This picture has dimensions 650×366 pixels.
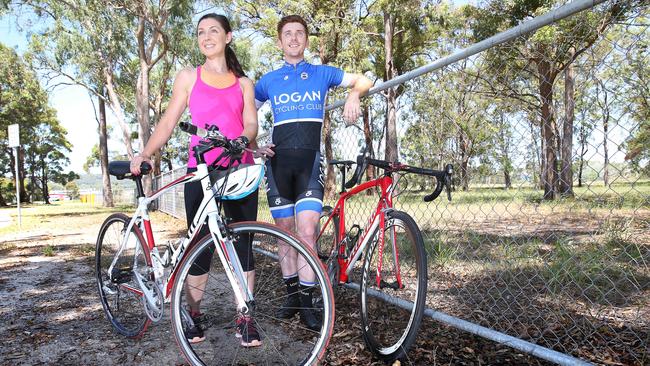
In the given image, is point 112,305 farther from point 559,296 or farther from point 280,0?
point 280,0

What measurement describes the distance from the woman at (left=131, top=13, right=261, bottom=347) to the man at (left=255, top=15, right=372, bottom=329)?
182 mm

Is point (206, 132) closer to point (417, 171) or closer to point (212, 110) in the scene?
point (212, 110)

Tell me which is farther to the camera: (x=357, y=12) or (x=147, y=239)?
(x=357, y=12)

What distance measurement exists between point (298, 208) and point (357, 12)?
1855cm

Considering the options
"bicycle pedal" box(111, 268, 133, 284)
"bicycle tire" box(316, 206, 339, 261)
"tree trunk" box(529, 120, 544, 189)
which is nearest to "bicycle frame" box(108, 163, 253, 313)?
"bicycle pedal" box(111, 268, 133, 284)

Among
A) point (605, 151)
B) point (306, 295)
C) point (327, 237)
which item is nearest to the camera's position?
point (605, 151)

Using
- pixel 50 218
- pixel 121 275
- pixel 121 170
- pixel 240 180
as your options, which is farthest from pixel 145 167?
pixel 50 218

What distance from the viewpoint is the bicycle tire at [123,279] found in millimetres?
3014

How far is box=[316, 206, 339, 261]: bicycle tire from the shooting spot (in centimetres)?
343

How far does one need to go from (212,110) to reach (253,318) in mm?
1273

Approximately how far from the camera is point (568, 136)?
2.25 meters

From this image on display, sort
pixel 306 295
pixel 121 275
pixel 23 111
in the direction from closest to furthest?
pixel 306 295 < pixel 121 275 < pixel 23 111

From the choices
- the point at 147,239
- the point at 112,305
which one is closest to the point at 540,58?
the point at 147,239

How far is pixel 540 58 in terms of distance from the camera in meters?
2.42
